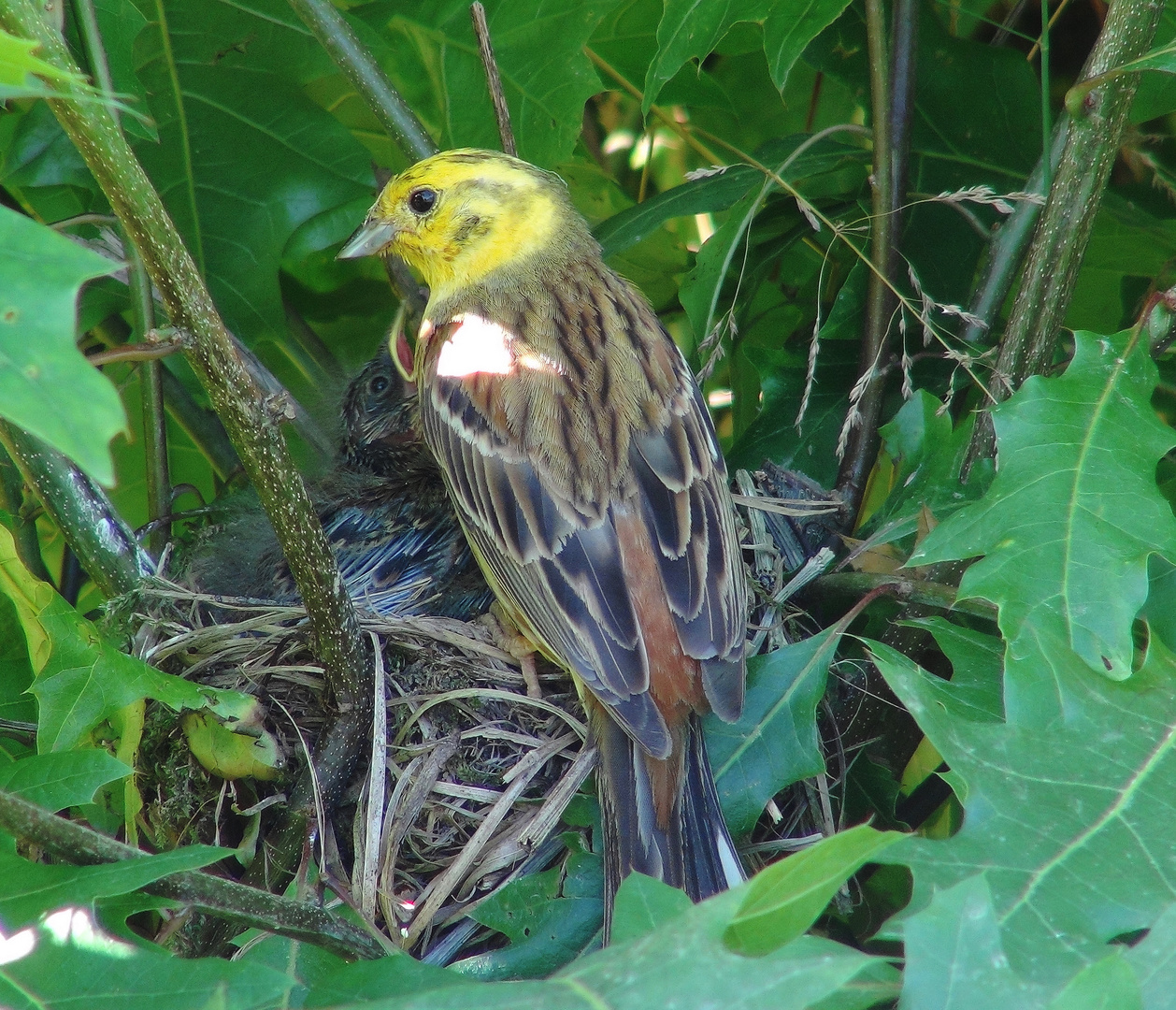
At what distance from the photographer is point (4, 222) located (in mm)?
1277

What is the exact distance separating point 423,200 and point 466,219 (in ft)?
0.48

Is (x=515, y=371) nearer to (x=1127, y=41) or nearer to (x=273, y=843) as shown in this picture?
(x=273, y=843)

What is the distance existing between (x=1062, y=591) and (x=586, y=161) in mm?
2415

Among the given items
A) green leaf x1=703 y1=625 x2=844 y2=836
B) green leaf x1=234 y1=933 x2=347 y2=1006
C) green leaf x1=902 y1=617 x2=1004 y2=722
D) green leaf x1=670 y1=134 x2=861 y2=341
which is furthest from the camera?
green leaf x1=670 y1=134 x2=861 y2=341

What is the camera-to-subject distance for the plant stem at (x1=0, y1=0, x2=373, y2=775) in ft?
5.54

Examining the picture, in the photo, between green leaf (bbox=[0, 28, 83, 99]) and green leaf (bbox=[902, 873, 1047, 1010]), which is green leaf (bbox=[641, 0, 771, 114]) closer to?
green leaf (bbox=[0, 28, 83, 99])

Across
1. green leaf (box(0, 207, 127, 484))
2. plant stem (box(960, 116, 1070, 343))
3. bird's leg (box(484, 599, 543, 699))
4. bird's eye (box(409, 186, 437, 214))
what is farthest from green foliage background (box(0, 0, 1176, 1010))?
bird's leg (box(484, 599, 543, 699))

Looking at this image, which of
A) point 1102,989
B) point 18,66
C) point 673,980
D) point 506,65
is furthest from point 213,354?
Result: point 506,65

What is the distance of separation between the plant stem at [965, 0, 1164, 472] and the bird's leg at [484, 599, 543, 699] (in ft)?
3.61

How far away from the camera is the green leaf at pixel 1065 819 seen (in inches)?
67.4

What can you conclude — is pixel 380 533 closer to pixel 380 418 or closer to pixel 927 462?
pixel 380 418

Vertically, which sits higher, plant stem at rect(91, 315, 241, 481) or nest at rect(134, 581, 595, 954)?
plant stem at rect(91, 315, 241, 481)

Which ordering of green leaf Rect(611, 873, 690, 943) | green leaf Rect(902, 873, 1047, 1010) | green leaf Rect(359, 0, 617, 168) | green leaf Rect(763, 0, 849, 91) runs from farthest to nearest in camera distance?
green leaf Rect(359, 0, 617, 168) → green leaf Rect(763, 0, 849, 91) → green leaf Rect(611, 873, 690, 943) → green leaf Rect(902, 873, 1047, 1010)

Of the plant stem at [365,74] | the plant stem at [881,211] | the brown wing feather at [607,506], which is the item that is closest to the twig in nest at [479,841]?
the brown wing feather at [607,506]
